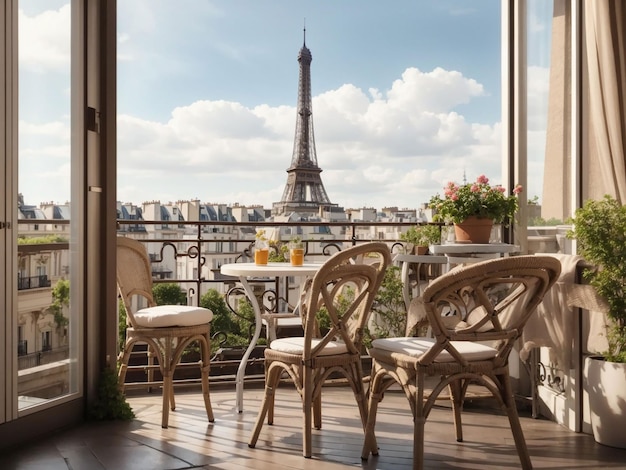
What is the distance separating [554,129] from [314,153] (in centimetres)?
1983

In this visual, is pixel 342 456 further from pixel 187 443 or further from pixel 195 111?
pixel 195 111

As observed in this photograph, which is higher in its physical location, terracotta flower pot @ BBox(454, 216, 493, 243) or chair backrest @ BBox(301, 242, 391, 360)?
terracotta flower pot @ BBox(454, 216, 493, 243)

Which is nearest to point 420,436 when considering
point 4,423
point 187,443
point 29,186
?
point 187,443

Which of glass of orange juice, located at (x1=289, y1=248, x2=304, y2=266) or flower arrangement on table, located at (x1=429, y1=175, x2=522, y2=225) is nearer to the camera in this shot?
glass of orange juice, located at (x1=289, y1=248, x2=304, y2=266)

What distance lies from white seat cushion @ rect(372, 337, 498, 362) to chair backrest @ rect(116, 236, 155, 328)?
147cm

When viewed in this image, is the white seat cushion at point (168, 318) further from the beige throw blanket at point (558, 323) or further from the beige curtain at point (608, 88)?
the beige curtain at point (608, 88)

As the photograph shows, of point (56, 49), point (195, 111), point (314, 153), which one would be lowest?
point (56, 49)

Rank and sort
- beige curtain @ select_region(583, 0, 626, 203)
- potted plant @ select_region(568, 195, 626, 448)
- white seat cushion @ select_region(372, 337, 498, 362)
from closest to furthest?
white seat cushion @ select_region(372, 337, 498, 362), potted plant @ select_region(568, 195, 626, 448), beige curtain @ select_region(583, 0, 626, 203)

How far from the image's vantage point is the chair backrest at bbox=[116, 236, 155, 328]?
3666 mm

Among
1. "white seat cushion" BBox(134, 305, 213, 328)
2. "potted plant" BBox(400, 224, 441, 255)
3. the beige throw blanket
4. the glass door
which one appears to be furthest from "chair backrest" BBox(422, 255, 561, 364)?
"potted plant" BBox(400, 224, 441, 255)

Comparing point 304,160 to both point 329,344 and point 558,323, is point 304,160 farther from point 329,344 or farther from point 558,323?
point 329,344

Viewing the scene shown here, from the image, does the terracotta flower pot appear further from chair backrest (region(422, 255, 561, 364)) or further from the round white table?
chair backrest (region(422, 255, 561, 364))

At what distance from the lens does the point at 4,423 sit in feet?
9.71

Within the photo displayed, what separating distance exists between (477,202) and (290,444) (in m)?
1.64
